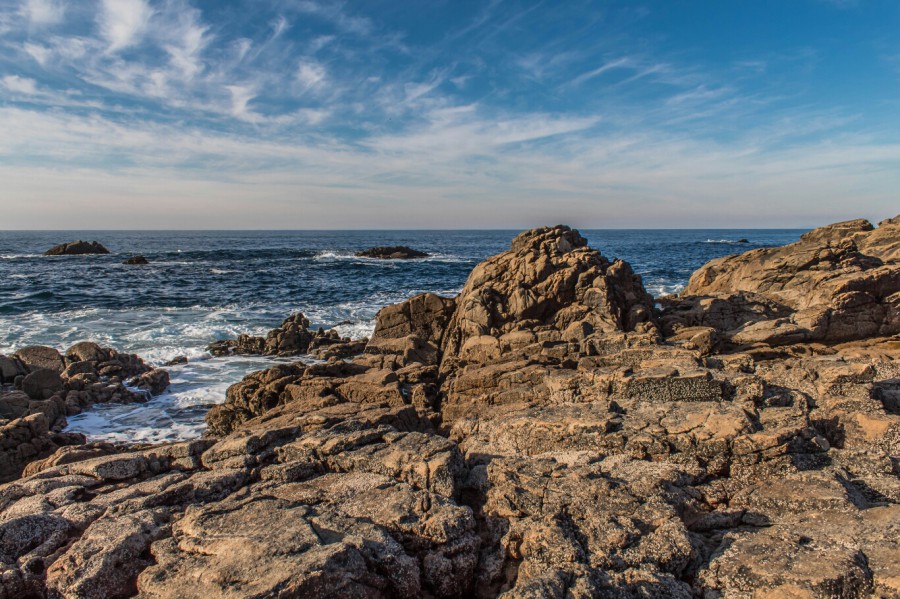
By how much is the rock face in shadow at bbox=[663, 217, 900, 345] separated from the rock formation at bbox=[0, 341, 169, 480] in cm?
1926

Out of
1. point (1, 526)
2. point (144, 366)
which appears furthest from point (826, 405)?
point (144, 366)

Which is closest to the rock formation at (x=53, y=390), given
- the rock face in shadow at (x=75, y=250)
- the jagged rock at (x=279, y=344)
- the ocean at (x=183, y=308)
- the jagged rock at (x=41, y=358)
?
the jagged rock at (x=41, y=358)

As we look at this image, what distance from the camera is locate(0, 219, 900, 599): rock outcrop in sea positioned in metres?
4.82

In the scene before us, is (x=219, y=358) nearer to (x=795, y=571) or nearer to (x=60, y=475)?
(x=60, y=475)

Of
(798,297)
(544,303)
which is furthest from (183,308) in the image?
(798,297)

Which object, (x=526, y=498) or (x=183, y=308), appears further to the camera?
(x=183, y=308)

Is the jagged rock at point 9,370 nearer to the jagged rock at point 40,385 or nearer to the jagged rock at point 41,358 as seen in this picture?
the jagged rock at point 41,358

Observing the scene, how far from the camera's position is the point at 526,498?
6180mm

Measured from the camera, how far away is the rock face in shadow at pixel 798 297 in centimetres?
1554

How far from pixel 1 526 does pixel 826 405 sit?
1194 centimetres

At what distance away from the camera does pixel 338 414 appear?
10.1 metres

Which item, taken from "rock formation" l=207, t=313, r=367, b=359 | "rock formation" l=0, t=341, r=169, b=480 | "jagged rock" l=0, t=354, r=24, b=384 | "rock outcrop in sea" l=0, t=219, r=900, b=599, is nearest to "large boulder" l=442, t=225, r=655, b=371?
"rock outcrop in sea" l=0, t=219, r=900, b=599

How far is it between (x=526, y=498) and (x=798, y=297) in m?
17.8

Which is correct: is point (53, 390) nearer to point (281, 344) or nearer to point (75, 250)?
point (281, 344)
